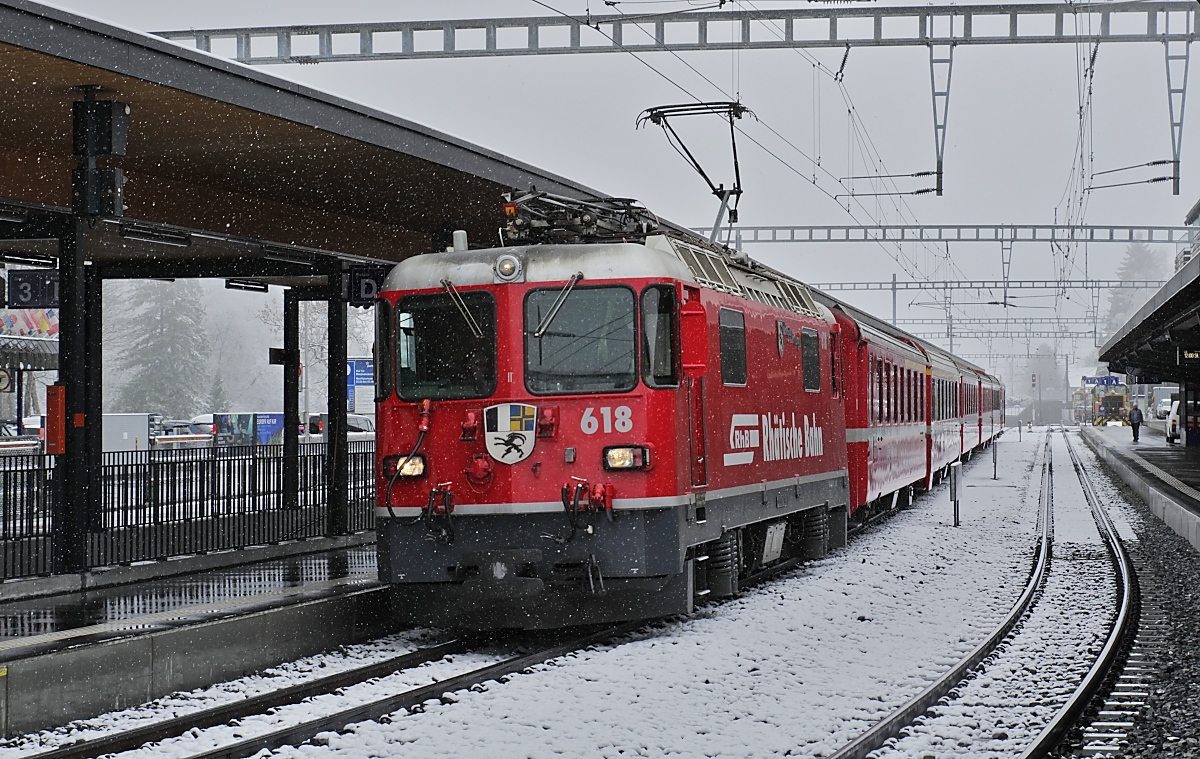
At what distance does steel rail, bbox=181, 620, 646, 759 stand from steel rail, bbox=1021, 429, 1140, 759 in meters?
3.69

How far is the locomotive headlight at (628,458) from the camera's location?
34.2 ft

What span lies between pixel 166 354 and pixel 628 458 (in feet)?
240

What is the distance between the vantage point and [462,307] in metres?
10.8

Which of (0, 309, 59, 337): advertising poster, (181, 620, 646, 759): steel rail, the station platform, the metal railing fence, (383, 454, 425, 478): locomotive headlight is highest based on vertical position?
(0, 309, 59, 337): advertising poster

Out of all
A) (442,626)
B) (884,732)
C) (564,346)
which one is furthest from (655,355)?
(884,732)

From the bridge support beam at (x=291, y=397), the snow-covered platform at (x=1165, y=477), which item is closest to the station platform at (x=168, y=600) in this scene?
the bridge support beam at (x=291, y=397)

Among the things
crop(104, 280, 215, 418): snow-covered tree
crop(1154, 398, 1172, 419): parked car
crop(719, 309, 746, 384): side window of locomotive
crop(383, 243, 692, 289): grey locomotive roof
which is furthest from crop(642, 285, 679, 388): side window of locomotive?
crop(1154, 398, 1172, 419): parked car

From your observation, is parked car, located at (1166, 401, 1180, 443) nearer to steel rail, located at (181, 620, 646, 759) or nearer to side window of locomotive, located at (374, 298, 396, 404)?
steel rail, located at (181, 620, 646, 759)

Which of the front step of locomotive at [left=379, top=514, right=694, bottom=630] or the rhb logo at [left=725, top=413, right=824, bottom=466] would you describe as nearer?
the front step of locomotive at [left=379, top=514, right=694, bottom=630]

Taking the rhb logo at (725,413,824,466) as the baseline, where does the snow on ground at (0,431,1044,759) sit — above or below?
below

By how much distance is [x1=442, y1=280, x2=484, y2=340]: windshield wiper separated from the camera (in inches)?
424

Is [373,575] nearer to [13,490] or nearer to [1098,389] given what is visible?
[13,490]

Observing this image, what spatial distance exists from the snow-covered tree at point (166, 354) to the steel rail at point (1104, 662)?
65978mm

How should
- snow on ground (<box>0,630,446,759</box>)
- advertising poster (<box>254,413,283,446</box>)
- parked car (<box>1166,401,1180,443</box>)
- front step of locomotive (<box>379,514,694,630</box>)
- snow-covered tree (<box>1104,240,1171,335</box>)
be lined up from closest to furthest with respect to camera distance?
snow on ground (<box>0,630,446,759</box>)
front step of locomotive (<box>379,514,694,630</box>)
advertising poster (<box>254,413,283,446</box>)
parked car (<box>1166,401,1180,443</box>)
snow-covered tree (<box>1104,240,1171,335</box>)
